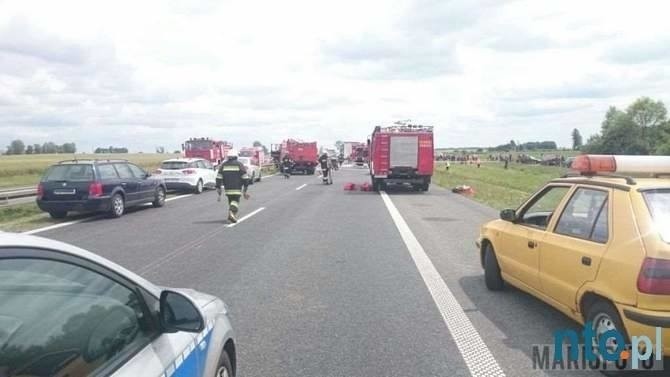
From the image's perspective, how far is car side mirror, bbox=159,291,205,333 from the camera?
8.88ft

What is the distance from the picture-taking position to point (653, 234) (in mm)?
4258

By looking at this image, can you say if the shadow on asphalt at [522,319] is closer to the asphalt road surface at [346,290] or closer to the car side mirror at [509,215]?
the asphalt road surface at [346,290]

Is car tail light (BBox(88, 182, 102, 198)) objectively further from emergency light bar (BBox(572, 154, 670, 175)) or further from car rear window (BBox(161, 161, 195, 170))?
emergency light bar (BBox(572, 154, 670, 175))

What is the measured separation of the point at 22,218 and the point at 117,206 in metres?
2.66

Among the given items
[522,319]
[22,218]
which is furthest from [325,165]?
[522,319]

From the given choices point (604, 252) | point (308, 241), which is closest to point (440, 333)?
point (604, 252)

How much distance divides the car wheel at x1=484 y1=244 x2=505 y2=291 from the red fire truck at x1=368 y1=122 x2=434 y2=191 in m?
19.9

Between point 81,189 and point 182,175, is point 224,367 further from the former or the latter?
point 182,175

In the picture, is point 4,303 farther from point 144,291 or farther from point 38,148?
point 38,148

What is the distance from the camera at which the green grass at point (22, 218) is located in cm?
1468

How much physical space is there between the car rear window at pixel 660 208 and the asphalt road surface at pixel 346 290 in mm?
1206

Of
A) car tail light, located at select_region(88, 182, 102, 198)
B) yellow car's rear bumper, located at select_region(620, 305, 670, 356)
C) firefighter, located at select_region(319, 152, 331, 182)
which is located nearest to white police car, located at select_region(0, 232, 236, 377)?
yellow car's rear bumper, located at select_region(620, 305, 670, 356)

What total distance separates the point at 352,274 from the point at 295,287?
1.08 meters

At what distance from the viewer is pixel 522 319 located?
5.92 metres
